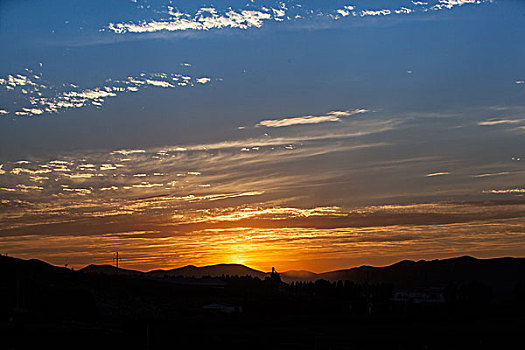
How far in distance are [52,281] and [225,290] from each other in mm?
39376

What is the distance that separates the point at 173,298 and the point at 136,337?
50.1m

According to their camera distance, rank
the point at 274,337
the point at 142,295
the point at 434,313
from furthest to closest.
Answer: the point at 142,295 < the point at 434,313 < the point at 274,337

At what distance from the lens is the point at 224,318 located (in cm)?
8044

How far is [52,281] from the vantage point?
9688 cm

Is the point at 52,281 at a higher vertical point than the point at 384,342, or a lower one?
higher

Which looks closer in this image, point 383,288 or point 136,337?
point 136,337

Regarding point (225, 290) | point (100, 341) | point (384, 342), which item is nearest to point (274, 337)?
point (384, 342)

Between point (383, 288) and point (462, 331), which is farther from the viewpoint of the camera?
point (383, 288)

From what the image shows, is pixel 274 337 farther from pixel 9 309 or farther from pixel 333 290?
pixel 333 290

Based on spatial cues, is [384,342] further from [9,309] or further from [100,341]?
[9,309]

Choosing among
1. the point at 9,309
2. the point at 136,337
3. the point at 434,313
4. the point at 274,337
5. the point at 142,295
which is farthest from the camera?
the point at 142,295

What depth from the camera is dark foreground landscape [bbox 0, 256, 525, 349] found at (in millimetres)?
54700

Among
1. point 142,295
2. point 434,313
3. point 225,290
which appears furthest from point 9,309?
point 225,290

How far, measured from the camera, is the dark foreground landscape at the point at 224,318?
54700 millimetres
